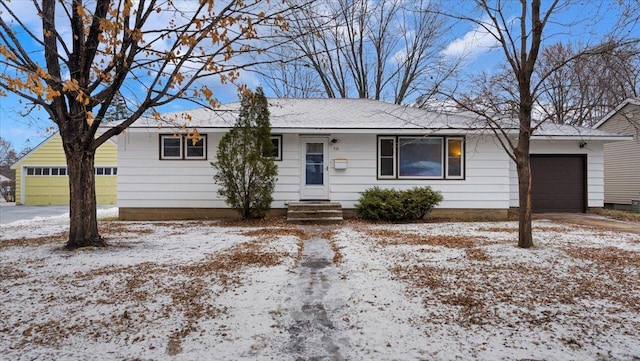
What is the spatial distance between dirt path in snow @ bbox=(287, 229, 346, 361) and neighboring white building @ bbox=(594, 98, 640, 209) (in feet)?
50.8

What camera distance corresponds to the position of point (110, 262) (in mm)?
5254

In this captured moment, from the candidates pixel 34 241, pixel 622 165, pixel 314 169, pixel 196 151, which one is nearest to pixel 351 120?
pixel 314 169

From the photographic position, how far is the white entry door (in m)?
10.9

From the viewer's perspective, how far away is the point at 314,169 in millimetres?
10977

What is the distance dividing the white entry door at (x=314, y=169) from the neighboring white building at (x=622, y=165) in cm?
1216

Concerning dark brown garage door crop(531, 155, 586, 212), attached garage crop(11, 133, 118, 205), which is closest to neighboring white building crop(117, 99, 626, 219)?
dark brown garage door crop(531, 155, 586, 212)

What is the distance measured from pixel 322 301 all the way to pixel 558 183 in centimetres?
1155

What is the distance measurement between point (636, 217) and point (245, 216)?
11729mm

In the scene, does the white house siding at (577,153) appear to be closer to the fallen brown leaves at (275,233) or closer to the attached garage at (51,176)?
the fallen brown leaves at (275,233)

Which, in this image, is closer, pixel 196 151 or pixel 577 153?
pixel 196 151

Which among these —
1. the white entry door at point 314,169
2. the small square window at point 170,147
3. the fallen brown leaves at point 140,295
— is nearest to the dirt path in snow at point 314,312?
the fallen brown leaves at point 140,295

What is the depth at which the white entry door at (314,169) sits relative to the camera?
10922 mm

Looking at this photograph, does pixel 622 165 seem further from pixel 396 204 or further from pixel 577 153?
pixel 396 204

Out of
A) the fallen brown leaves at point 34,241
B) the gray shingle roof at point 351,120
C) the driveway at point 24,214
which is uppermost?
the gray shingle roof at point 351,120
